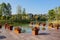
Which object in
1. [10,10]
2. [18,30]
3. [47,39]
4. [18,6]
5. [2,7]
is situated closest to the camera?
[47,39]

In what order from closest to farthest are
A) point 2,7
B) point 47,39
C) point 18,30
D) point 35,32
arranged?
point 47,39
point 35,32
point 18,30
point 2,7

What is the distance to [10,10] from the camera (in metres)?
58.3

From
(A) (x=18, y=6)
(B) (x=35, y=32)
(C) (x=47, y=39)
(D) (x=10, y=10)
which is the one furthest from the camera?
(D) (x=10, y=10)

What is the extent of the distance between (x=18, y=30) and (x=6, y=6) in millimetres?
43652

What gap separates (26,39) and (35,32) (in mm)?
2508

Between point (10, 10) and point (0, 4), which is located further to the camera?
point (10, 10)

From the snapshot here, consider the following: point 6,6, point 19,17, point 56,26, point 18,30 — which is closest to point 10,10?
point 6,6

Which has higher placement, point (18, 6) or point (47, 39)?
point (18, 6)

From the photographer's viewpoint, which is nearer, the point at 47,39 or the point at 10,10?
the point at 47,39

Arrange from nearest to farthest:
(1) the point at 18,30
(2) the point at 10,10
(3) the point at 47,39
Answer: (3) the point at 47,39, (1) the point at 18,30, (2) the point at 10,10

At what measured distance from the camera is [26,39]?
31.8 feet

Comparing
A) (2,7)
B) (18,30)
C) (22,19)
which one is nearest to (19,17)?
(22,19)

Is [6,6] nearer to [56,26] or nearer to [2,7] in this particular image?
[2,7]

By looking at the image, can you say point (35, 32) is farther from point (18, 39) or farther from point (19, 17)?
point (19, 17)
